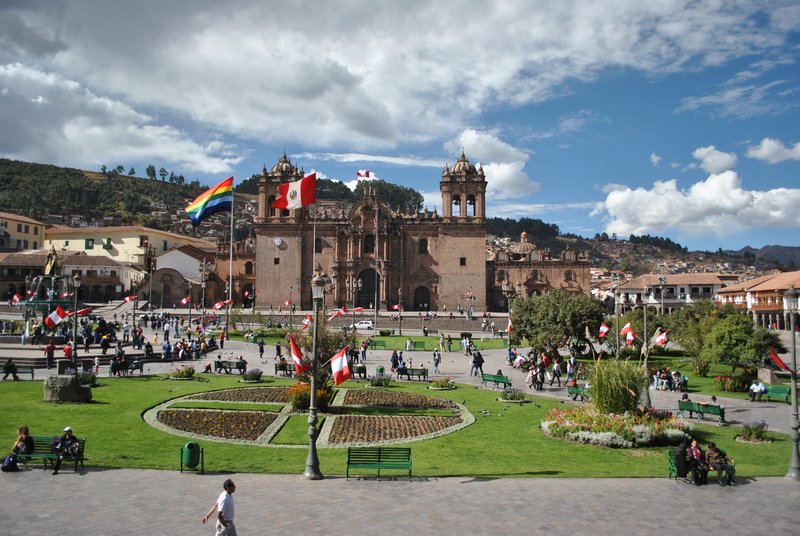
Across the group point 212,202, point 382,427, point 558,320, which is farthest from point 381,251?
point 382,427

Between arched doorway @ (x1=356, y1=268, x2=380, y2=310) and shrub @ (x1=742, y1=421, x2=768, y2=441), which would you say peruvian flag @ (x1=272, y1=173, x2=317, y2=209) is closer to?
shrub @ (x1=742, y1=421, x2=768, y2=441)

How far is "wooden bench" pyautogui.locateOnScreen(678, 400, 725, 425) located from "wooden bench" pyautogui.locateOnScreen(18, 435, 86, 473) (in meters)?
16.7

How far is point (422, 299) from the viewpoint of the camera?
64750 mm

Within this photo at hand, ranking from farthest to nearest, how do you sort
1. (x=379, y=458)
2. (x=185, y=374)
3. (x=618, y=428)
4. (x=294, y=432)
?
1. (x=185, y=374)
2. (x=294, y=432)
3. (x=618, y=428)
4. (x=379, y=458)

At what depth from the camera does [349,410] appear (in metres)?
18.9

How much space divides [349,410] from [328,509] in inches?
362

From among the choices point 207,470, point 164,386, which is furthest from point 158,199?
point 207,470

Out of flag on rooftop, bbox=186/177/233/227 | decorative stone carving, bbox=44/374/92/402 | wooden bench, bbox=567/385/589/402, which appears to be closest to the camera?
decorative stone carving, bbox=44/374/92/402

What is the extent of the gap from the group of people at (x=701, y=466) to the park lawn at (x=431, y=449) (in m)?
0.72

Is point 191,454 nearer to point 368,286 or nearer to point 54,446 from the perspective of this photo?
point 54,446

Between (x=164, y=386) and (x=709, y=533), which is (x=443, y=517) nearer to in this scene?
(x=709, y=533)

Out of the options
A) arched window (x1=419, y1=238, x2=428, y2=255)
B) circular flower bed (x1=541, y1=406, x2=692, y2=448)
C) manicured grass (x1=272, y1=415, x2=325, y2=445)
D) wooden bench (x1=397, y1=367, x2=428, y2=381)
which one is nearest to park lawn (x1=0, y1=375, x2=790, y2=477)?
manicured grass (x1=272, y1=415, x2=325, y2=445)

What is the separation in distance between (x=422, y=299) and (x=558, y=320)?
110 feet

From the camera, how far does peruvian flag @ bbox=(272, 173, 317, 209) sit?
22703 mm
